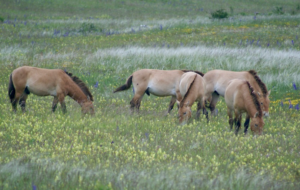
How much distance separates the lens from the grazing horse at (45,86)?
10336 mm

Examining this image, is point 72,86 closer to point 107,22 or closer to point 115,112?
point 115,112

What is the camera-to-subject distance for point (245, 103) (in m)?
8.61

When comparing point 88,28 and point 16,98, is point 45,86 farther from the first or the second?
point 88,28

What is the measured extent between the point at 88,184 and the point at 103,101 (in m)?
7.09

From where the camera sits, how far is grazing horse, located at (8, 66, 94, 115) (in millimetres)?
10336

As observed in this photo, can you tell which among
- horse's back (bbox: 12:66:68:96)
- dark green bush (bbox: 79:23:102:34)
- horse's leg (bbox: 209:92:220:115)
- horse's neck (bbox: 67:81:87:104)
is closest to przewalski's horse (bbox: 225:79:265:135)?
horse's leg (bbox: 209:92:220:115)

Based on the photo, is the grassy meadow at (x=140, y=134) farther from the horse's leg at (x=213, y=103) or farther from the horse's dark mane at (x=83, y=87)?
the horse's dark mane at (x=83, y=87)

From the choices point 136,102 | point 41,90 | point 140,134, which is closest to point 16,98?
point 41,90

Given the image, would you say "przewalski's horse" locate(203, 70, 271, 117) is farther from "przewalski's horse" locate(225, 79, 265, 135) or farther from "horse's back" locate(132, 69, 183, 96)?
"przewalski's horse" locate(225, 79, 265, 135)

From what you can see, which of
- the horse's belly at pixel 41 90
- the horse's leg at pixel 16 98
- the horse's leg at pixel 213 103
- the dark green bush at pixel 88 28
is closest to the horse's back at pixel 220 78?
the horse's leg at pixel 213 103

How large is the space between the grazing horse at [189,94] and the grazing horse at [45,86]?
2.49 m

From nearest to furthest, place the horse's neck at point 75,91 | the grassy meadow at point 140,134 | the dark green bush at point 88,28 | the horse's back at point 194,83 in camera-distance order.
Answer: the grassy meadow at point 140,134
the horse's back at point 194,83
the horse's neck at point 75,91
the dark green bush at point 88,28

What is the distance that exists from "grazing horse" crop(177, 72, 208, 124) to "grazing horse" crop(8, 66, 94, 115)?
2.49 m

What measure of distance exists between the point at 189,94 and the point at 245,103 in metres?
1.60
